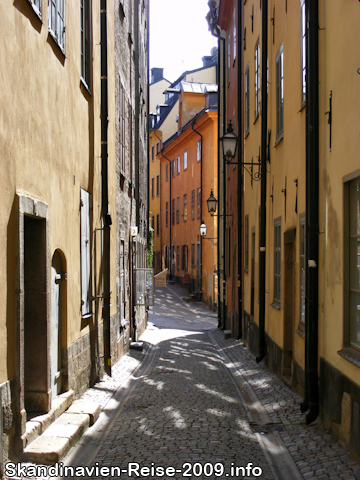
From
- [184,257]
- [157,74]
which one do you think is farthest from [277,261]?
[157,74]

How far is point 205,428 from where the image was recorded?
6305mm

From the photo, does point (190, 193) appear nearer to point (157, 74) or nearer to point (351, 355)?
point (157, 74)

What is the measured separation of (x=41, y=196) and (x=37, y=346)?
1.57 meters

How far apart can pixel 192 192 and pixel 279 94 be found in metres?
22.1

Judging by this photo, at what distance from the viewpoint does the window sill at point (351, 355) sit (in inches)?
197

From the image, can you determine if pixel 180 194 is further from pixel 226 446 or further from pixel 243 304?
pixel 226 446

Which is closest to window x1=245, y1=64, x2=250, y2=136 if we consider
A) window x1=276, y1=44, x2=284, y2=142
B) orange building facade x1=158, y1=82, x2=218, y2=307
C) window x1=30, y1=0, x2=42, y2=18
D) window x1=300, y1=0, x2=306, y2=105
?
window x1=276, y1=44, x2=284, y2=142

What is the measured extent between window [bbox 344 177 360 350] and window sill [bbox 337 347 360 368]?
5cm

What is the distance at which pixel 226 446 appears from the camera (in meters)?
5.62

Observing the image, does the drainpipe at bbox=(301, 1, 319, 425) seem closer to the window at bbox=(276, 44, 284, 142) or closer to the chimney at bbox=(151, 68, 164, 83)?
the window at bbox=(276, 44, 284, 142)

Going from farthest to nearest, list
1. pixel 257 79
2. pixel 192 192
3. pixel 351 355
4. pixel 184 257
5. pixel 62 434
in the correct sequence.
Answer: pixel 184 257 → pixel 192 192 → pixel 257 79 → pixel 62 434 → pixel 351 355

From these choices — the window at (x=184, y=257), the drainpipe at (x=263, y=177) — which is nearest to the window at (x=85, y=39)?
the drainpipe at (x=263, y=177)

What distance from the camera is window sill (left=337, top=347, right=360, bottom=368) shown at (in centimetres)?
502

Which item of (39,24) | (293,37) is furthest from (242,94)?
(39,24)
